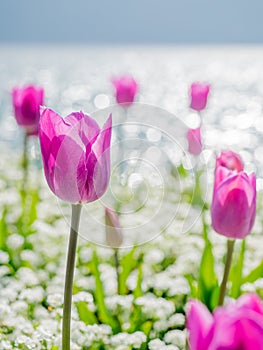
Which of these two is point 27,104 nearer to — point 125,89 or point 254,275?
point 125,89

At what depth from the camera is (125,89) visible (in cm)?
328

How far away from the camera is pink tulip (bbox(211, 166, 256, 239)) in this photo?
1.57 m

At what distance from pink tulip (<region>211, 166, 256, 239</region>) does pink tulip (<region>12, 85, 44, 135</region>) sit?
4.75ft

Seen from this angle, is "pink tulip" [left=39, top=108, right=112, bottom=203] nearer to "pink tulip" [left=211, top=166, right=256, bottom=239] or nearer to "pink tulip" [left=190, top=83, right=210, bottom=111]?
"pink tulip" [left=211, top=166, right=256, bottom=239]

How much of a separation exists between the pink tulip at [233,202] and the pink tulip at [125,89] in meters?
1.69

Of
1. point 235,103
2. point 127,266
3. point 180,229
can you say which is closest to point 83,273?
point 127,266

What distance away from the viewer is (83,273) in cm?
263

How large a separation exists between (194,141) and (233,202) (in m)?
1.39

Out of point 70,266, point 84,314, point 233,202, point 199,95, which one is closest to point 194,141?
point 199,95

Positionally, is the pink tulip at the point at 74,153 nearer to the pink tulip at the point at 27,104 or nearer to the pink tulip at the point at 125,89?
the pink tulip at the point at 27,104

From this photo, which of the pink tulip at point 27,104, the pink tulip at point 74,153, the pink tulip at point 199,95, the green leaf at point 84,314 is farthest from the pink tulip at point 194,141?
the pink tulip at point 74,153

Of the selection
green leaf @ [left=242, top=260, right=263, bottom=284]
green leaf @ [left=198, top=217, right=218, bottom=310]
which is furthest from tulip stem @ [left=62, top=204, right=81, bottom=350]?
green leaf @ [left=242, top=260, right=263, bottom=284]

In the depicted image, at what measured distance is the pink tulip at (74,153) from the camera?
1.30 m

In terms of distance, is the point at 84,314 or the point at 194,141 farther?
the point at 194,141
